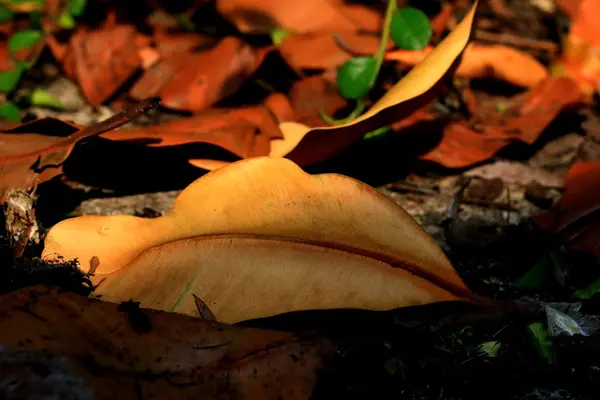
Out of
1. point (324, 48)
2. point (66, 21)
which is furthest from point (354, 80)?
point (66, 21)

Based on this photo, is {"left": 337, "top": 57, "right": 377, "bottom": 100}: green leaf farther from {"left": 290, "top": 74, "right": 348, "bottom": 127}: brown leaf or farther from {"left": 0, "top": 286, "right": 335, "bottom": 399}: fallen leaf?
{"left": 0, "top": 286, "right": 335, "bottom": 399}: fallen leaf

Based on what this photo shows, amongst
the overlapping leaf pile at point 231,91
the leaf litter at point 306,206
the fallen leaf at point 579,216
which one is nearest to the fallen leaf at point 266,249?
the leaf litter at point 306,206

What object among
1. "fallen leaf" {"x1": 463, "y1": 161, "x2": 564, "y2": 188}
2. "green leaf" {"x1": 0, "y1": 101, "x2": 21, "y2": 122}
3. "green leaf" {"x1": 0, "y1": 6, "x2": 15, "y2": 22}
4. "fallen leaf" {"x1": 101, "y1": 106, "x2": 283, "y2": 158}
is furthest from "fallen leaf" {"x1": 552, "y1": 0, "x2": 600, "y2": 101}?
"green leaf" {"x1": 0, "y1": 6, "x2": 15, "y2": 22}

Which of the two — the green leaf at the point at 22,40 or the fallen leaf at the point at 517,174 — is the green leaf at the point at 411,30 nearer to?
the fallen leaf at the point at 517,174

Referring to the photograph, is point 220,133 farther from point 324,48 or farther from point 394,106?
point 324,48

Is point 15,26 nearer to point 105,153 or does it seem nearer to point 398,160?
point 105,153

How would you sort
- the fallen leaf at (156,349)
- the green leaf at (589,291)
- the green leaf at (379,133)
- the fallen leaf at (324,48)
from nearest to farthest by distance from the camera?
the fallen leaf at (156,349) < the green leaf at (589,291) < the green leaf at (379,133) < the fallen leaf at (324,48)
